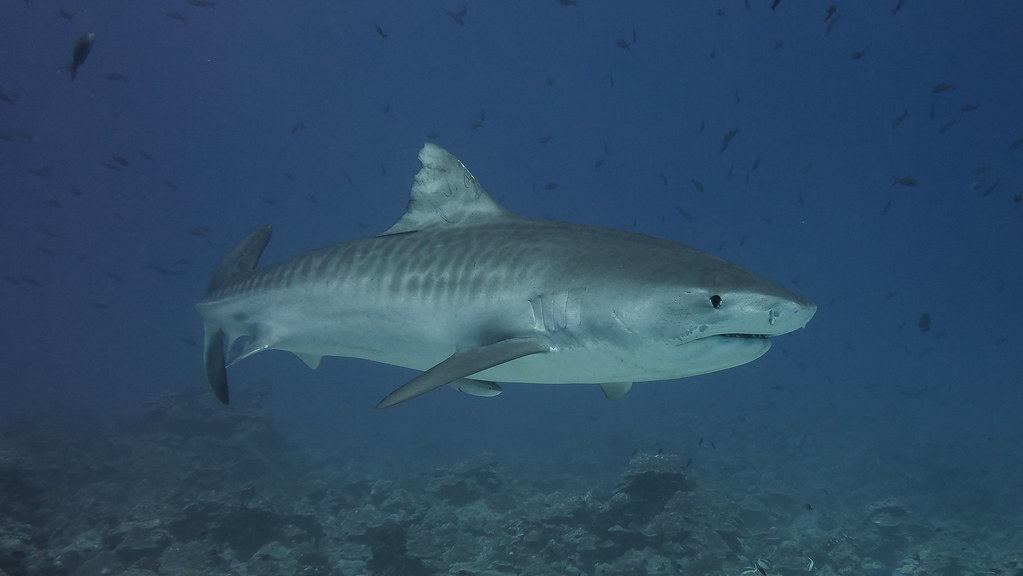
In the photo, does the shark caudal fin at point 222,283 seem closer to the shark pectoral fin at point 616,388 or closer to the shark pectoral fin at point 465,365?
the shark pectoral fin at point 465,365

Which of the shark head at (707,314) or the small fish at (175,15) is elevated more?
the small fish at (175,15)

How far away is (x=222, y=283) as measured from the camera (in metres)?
4.93

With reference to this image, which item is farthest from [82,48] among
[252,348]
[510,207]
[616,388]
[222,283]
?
[510,207]

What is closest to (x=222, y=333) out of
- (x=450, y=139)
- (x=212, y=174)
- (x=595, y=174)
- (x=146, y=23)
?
(x=146, y=23)

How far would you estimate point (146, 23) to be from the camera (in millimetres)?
67625

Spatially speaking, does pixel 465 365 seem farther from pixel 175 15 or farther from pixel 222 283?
pixel 175 15

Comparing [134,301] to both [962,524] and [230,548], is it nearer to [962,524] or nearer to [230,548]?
[230,548]

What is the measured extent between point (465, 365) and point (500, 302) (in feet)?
1.71

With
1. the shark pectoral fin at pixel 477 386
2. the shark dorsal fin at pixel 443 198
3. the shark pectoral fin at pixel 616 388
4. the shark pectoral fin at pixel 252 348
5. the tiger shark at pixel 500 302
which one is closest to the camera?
the tiger shark at pixel 500 302

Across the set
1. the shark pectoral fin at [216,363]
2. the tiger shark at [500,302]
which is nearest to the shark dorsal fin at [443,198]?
the tiger shark at [500,302]

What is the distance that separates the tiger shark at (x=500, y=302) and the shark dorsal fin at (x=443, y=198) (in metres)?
0.01

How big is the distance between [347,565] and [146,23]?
86619 millimetres

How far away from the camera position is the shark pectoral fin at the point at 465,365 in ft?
7.37

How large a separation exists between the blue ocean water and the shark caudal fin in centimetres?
1440
